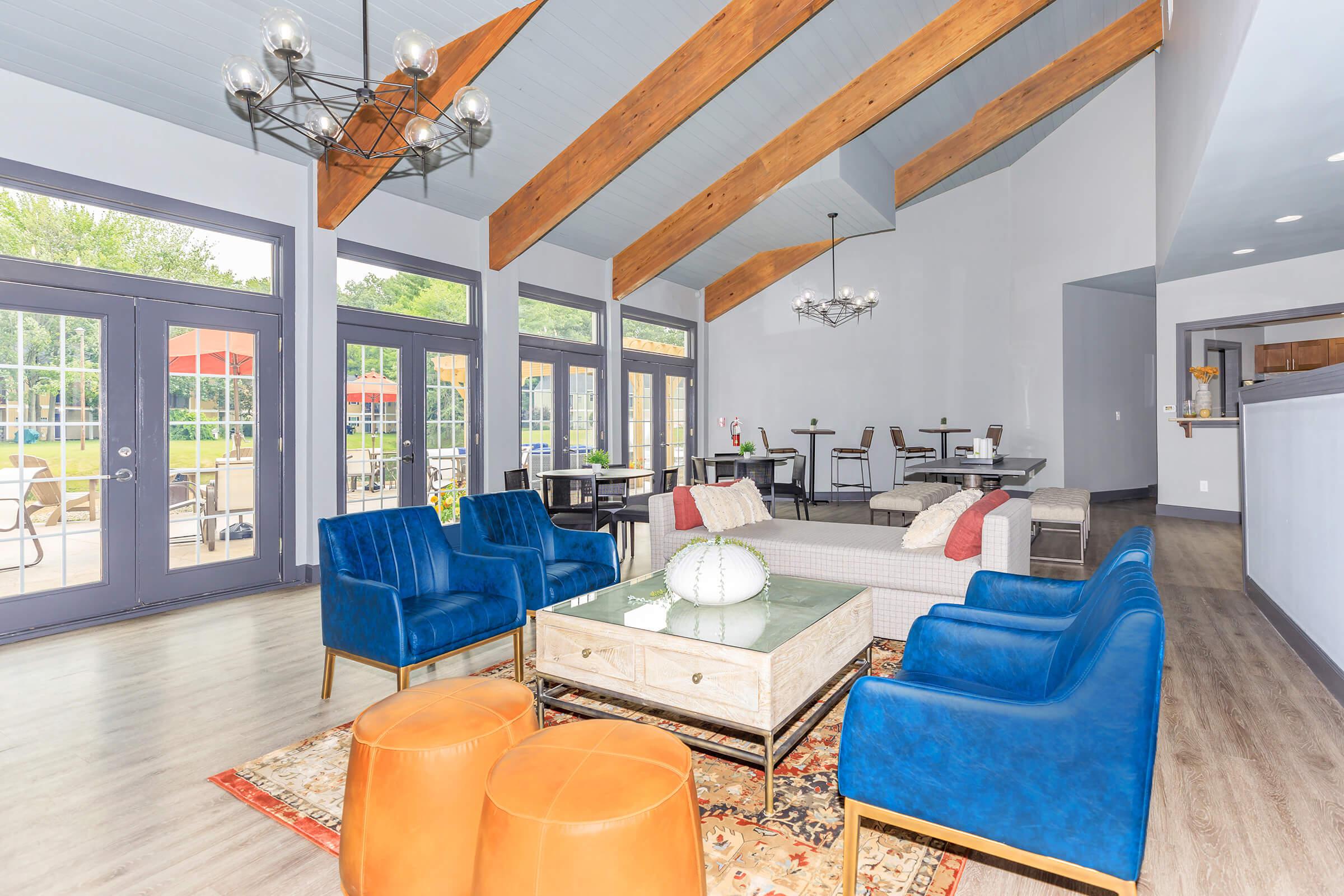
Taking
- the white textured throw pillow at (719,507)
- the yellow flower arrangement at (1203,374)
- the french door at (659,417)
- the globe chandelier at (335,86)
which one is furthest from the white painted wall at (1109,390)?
the globe chandelier at (335,86)

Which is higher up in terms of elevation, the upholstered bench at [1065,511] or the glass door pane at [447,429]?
the glass door pane at [447,429]

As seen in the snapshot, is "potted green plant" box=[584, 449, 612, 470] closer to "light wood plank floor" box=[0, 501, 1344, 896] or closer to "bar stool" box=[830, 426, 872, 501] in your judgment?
"light wood plank floor" box=[0, 501, 1344, 896]

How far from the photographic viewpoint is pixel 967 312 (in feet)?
32.9

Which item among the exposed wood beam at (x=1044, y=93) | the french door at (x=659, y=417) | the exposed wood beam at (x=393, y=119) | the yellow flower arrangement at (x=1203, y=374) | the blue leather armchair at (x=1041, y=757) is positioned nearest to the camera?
the blue leather armchair at (x=1041, y=757)

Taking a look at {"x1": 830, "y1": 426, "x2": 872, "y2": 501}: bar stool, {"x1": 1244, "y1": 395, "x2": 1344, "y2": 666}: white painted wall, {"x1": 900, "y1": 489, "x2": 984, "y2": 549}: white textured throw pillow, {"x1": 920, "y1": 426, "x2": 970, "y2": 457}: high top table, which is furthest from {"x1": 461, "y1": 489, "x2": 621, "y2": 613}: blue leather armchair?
{"x1": 830, "y1": 426, "x2": 872, "y2": 501}: bar stool

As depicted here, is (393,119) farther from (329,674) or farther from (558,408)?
(558,408)

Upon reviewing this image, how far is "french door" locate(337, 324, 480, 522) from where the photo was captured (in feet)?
19.8

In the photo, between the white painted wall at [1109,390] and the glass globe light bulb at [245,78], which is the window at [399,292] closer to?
the glass globe light bulb at [245,78]

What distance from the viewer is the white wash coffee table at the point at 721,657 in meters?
2.23

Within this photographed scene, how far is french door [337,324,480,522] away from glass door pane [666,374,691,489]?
4019 millimetres

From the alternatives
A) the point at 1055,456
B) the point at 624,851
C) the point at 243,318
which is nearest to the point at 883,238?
the point at 1055,456

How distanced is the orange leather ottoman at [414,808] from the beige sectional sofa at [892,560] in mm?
2227

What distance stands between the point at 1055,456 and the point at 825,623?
8.23 m

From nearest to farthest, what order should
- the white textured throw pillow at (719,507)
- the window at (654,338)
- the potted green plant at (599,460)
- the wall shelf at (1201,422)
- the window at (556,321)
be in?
the white textured throw pillow at (719,507) < the potted green plant at (599,460) < the wall shelf at (1201,422) < the window at (556,321) < the window at (654,338)
